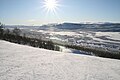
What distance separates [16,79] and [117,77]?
20.4 ft

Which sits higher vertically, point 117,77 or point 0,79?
point 0,79

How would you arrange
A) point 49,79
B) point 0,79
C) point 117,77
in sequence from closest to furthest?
point 0,79 → point 49,79 → point 117,77

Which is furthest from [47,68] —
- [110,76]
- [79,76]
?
[110,76]

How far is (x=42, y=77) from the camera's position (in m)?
7.86

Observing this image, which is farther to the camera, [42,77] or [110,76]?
[110,76]

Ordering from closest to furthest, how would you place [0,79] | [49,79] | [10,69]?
[0,79] < [49,79] < [10,69]

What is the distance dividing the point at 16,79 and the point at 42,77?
4.58 feet

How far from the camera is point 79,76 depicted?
8664 millimetres

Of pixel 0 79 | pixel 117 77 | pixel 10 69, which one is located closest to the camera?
pixel 0 79

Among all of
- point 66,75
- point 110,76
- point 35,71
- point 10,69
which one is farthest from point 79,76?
point 10,69

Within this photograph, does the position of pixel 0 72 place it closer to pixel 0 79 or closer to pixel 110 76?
pixel 0 79

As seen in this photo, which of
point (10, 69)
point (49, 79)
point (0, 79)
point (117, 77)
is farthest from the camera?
point (117, 77)

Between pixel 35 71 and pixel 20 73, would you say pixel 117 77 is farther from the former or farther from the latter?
pixel 20 73

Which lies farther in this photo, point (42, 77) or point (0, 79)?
point (42, 77)
